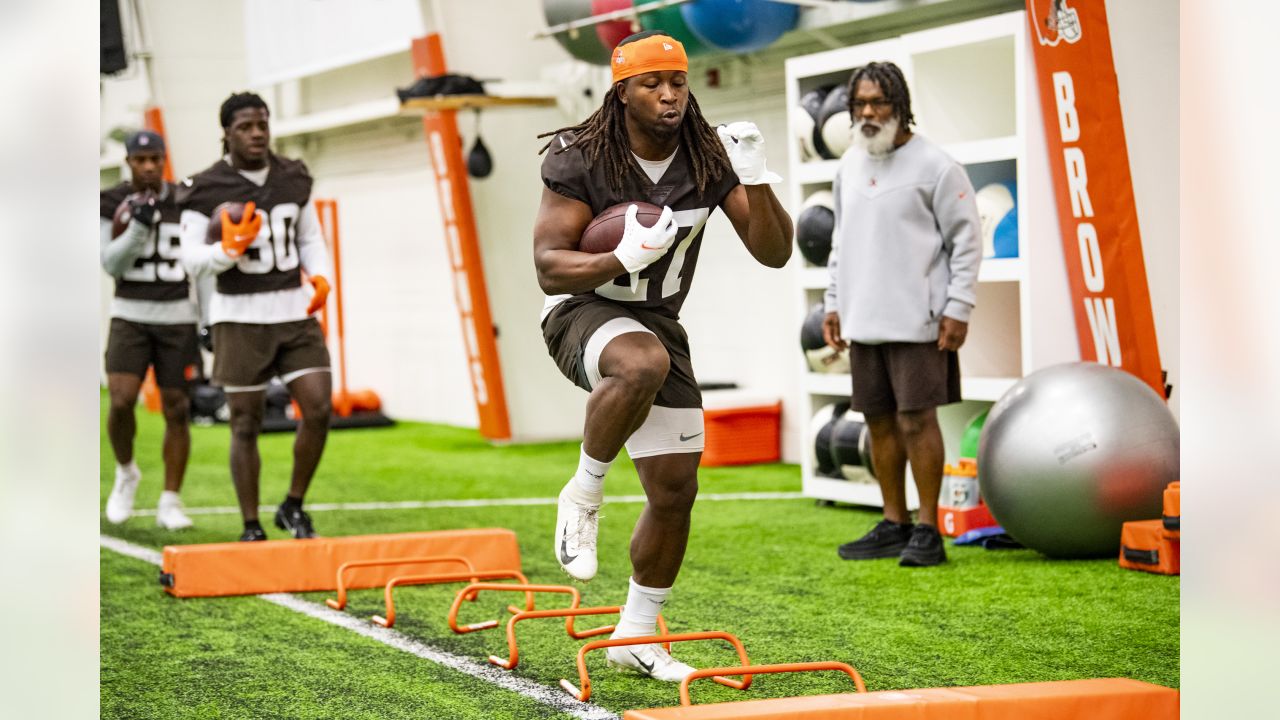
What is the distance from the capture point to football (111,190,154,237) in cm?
738

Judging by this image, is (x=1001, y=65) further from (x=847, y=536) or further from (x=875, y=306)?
(x=847, y=536)

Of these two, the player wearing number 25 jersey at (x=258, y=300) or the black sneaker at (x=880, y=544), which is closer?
the black sneaker at (x=880, y=544)

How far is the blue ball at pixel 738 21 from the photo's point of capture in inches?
315

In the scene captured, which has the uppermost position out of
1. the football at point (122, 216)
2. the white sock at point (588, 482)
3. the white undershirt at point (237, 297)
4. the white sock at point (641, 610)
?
the football at point (122, 216)

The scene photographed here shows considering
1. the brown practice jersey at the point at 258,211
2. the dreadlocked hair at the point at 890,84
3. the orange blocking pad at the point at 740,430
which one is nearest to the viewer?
the dreadlocked hair at the point at 890,84

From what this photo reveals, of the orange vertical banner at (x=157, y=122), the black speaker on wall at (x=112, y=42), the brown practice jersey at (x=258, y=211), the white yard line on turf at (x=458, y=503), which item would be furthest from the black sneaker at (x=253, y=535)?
the orange vertical banner at (x=157, y=122)

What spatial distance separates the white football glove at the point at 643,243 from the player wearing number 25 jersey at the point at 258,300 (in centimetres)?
308

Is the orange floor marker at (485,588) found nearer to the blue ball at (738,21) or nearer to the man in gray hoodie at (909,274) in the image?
the man in gray hoodie at (909,274)

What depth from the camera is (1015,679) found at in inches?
161

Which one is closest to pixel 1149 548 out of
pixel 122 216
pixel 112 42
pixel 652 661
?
pixel 652 661

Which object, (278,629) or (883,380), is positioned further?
(883,380)

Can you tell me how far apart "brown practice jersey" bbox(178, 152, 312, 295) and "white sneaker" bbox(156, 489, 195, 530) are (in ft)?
5.82

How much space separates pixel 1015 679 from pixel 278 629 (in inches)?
A: 97.6
